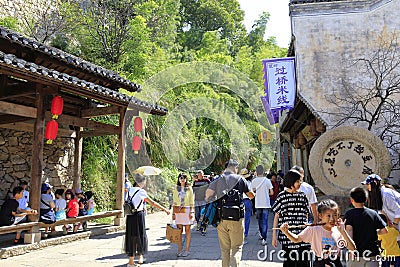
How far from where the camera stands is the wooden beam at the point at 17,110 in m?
6.29

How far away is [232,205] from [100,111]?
5.68 m

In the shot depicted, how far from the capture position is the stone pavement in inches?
213

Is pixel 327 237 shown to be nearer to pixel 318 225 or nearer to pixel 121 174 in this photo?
pixel 318 225

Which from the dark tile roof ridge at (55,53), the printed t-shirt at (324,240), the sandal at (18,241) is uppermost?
the dark tile roof ridge at (55,53)

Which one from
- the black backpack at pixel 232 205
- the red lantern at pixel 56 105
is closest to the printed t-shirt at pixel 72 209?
the red lantern at pixel 56 105

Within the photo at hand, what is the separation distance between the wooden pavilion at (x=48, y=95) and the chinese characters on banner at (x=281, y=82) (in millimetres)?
4287

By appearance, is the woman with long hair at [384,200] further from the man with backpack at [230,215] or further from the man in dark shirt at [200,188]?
the man in dark shirt at [200,188]

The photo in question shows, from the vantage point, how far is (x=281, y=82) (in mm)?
11625

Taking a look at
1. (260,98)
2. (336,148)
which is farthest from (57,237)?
(260,98)

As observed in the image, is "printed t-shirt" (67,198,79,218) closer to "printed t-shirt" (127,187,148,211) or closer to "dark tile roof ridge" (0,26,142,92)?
"printed t-shirt" (127,187,148,211)

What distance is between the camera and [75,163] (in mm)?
10531

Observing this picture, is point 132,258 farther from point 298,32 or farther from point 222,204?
point 298,32

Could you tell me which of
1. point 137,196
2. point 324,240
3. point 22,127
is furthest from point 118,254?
point 22,127

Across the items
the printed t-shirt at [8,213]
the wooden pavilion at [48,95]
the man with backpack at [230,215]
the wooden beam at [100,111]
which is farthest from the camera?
the wooden beam at [100,111]
